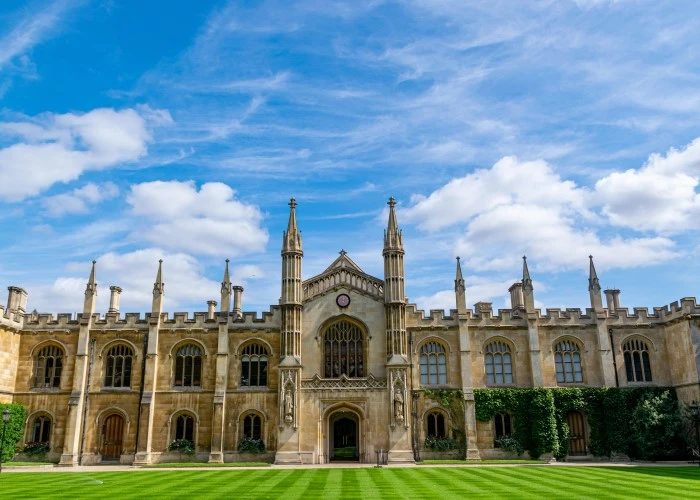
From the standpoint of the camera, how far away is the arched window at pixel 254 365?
123 ft

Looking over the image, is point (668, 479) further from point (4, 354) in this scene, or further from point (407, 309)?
point (4, 354)

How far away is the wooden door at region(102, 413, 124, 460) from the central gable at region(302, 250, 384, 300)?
1376 centimetres

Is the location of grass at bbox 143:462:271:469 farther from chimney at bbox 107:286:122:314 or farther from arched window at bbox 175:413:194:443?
chimney at bbox 107:286:122:314

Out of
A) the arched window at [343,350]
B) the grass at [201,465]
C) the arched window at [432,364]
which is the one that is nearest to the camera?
the grass at [201,465]

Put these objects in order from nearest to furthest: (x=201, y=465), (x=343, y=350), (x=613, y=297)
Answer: (x=201, y=465) < (x=343, y=350) < (x=613, y=297)

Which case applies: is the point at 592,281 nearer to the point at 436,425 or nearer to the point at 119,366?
the point at 436,425

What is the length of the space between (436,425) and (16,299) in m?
27.4

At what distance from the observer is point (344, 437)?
1489 inches

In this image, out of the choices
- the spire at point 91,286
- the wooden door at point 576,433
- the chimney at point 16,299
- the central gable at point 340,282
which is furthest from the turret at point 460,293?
the chimney at point 16,299

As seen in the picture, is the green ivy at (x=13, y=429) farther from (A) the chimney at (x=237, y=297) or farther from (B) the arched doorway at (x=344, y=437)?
(B) the arched doorway at (x=344, y=437)

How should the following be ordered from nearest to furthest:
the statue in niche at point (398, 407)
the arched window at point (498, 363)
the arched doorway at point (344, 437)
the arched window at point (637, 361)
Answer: the statue in niche at point (398, 407) < the arched doorway at point (344, 437) < the arched window at point (637, 361) < the arched window at point (498, 363)

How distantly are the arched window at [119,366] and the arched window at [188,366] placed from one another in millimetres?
3007

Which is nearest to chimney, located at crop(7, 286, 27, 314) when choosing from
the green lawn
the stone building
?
the stone building

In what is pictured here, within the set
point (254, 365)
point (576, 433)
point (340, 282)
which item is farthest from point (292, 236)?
point (576, 433)
